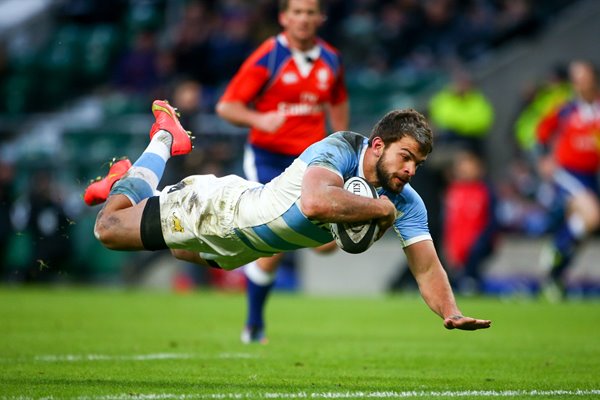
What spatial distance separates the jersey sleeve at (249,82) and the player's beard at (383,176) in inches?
139

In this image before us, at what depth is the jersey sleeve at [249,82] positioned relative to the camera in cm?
1079

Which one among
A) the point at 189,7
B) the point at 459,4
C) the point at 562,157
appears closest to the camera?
the point at 562,157

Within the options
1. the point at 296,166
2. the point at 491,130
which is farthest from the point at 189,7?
the point at 296,166

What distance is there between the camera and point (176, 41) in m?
25.5

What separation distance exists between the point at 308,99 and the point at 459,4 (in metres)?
14.3

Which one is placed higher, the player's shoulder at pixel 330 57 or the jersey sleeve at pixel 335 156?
the player's shoulder at pixel 330 57

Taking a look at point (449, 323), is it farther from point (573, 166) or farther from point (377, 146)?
point (573, 166)

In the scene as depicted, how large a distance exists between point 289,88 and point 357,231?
417cm

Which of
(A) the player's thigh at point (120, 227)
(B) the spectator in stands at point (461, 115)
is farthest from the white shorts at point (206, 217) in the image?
(B) the spectator in stands at point (461, 115)

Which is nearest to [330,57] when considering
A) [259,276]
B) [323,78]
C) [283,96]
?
→ [323,78]

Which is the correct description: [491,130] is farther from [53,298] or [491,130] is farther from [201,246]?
[201,246]

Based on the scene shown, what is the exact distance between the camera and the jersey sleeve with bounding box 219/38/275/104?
35.4ft

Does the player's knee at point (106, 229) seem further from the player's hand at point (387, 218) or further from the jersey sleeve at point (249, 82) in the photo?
the jersey sleeve at point (249, 82)

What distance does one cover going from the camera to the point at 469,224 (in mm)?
19594
